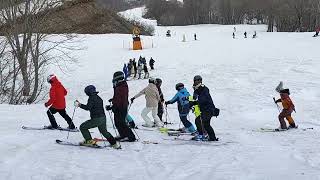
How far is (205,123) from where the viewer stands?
1254cm

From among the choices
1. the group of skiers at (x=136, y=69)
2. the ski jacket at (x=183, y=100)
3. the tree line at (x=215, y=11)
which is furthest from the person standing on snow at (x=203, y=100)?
the tree line at (x=215, y=11)

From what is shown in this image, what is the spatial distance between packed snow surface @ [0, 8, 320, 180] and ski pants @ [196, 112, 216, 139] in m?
0.51

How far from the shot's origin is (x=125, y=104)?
39.4ft

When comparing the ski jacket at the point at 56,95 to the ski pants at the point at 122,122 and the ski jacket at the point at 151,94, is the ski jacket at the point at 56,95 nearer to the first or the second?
the ski pants at the point at 122,122

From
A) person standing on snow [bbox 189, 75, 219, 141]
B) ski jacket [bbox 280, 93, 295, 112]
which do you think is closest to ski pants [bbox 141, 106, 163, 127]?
person standing on snow [bbox 189, 75, 219, 141]

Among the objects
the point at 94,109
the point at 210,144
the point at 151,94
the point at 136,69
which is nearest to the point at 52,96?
the point at 94,109

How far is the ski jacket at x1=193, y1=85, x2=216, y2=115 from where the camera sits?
1233cm

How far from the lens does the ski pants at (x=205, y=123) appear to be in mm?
12406

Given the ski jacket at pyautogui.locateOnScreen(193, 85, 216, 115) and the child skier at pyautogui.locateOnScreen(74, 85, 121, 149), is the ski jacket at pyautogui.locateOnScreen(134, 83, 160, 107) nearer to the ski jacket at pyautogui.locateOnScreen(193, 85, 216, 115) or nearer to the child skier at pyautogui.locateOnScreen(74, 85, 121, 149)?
the ski jacket at pyautogui.locateOnScreen(193, 85, 216, 115)

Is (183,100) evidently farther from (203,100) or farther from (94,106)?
(94,106)

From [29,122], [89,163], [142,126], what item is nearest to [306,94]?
[142,126]

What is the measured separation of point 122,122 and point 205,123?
6.95 ft

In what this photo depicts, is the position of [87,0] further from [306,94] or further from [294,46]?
[306,94]

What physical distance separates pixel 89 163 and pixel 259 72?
24.9m
